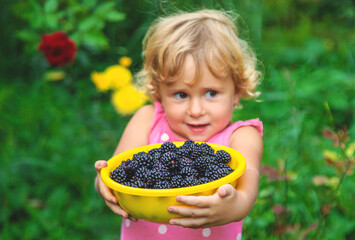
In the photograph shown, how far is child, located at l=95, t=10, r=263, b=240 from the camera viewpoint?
143cm

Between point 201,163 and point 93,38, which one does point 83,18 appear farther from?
point 201,163

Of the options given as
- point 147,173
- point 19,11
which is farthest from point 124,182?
point 19,11

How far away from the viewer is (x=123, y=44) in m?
3.23

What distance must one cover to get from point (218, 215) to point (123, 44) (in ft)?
7.45

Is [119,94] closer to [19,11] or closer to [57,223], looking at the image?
[57,223]

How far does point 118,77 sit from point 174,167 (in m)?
1.17

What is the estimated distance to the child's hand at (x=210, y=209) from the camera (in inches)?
43.6

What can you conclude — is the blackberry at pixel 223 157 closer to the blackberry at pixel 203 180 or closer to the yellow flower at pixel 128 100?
the blackberry at pixel 203 180

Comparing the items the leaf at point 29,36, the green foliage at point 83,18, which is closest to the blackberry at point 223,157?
the green foliage at point 83,18

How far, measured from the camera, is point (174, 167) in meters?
1.20

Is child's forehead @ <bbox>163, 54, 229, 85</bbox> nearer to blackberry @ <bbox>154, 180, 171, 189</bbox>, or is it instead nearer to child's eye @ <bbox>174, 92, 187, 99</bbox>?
child's eye @ <bbox>174, 92, 187, 99</bbox>

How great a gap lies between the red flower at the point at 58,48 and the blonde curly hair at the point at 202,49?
31.8 inches

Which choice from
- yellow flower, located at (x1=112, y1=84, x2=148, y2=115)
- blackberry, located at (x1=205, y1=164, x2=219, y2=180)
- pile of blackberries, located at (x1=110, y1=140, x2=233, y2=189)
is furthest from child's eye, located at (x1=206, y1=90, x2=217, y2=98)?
yellow flower, located at (x1=112, y1=84, x2=148, y2=115)

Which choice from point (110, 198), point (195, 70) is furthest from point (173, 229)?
point (195, 70)
